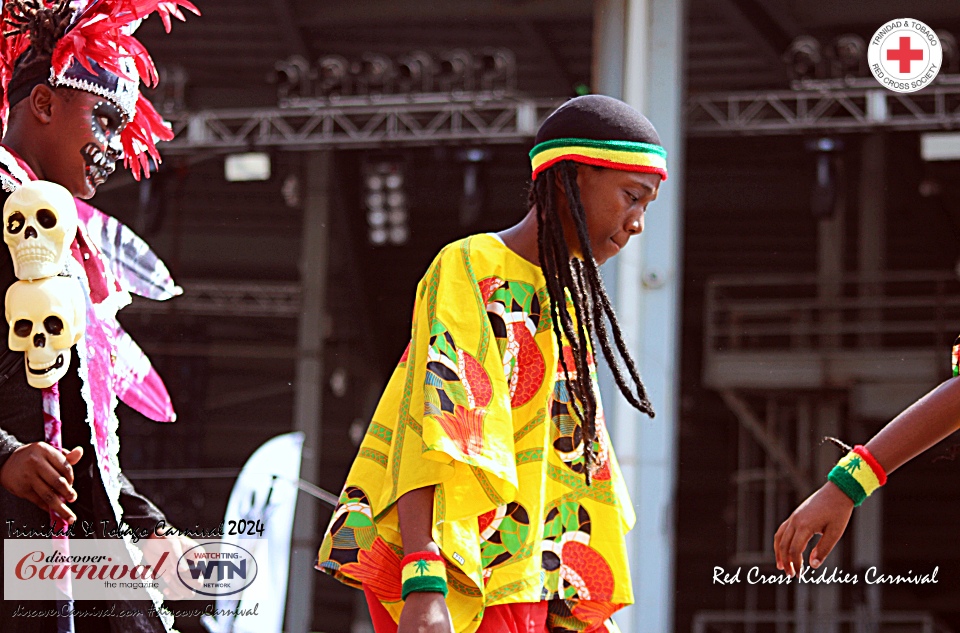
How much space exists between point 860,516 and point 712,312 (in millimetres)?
2425

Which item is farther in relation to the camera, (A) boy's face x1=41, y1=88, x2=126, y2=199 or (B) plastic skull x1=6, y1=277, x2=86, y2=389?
(A) boy's face x1=41, y1=88, x2=126, y2=199

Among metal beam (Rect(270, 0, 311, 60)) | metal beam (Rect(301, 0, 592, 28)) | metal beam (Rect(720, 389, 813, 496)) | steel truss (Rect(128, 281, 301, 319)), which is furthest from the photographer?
steel truss (Rect(128, 281, 301, 319))

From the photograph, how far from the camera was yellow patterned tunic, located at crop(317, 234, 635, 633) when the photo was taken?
203 cm

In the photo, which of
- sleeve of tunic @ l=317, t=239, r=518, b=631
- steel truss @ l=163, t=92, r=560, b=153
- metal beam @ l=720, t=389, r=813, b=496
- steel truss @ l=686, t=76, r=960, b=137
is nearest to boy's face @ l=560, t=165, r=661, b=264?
sleeve of tunic @ l=317, t=239, r=518, b=631

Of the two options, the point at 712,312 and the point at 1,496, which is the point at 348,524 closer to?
the point at 1,496

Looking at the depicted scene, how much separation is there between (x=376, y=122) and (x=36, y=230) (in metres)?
8.78

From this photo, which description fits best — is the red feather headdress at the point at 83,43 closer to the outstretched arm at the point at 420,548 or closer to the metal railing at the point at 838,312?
the outstretched arm at the point at 420,548

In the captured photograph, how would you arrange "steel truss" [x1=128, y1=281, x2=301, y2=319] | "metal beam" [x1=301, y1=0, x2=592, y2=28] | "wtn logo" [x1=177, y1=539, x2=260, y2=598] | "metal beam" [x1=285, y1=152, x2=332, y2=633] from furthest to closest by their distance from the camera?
1. "steel truss" [x1=128, y1=281, x2=301, y2=319]
2. "metal beam" [x1=285, y1=152, x2=332, y2=633]
3. "metal beam" [x1=301, y1=0, x2=592, y2=28]
4. "wtn logo" [x1=177, y1=539, x2=260, y2=598]

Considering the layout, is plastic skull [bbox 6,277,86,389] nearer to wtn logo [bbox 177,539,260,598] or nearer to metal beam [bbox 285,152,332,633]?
wtn logo [bbox 177,539,260,598]

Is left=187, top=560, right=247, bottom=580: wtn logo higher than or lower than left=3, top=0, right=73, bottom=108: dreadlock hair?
lower

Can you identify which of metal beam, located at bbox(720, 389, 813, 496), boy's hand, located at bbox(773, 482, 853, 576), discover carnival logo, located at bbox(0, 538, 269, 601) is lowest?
discover carnival logo, located at bbox(0, 538, 269, 601)

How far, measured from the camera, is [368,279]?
52.0 feet

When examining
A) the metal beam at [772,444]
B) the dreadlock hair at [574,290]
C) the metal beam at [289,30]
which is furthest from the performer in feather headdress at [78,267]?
the metal beam at [772,444]

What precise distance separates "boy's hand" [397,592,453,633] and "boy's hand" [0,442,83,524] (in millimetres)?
→ 644
